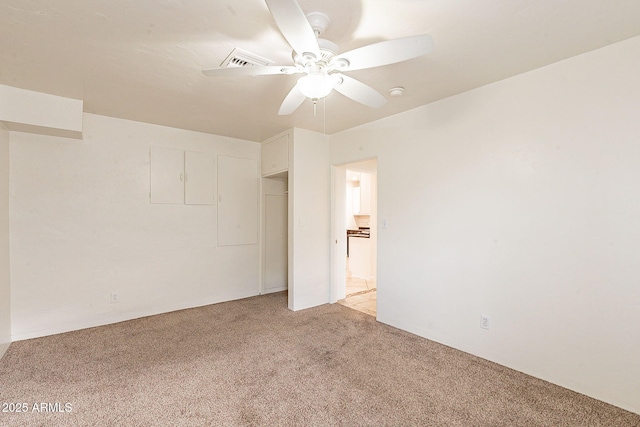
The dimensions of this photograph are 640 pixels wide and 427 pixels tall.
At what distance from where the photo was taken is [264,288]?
4730 mm

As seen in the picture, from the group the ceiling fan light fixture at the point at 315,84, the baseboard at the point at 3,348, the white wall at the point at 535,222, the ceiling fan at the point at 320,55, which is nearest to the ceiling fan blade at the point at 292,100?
the ceiling fan at the point at 320,55

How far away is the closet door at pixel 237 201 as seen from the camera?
430cm

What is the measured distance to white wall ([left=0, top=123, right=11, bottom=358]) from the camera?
2676 mm

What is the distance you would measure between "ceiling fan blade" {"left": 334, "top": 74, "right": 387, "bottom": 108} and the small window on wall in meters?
2.88

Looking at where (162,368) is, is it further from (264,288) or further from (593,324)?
(593,324)

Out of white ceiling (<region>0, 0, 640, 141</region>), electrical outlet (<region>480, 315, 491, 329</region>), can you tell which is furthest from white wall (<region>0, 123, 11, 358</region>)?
electrical outlet (<region>480, 315, 491, 329</region>)

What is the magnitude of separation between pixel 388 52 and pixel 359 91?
436 mm

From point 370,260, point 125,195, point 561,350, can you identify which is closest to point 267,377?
point 561,350

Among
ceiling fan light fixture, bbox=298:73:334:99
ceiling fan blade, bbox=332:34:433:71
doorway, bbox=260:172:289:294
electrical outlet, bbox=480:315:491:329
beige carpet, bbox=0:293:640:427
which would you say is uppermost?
ceiling fan blade, bbox=332:34:433:71

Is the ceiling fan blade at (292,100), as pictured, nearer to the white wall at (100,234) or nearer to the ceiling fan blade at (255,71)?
the ceiling fan blade at (255,71)

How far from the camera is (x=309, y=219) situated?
4.03m

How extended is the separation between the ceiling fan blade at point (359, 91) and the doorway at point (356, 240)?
208 cm

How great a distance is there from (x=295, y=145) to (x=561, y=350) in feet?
11.1

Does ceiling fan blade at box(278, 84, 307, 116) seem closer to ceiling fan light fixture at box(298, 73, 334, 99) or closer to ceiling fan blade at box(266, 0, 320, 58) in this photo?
ceiling fan light fixture at box(298, 73, 334, 99)
